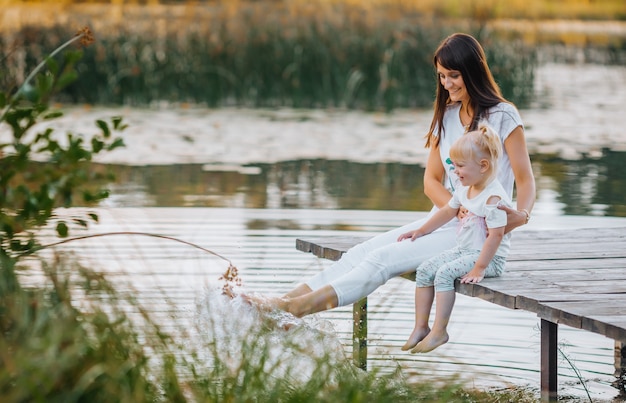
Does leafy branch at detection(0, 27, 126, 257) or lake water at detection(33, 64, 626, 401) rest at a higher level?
leafy branch at detection(0, 27, 126, 257)

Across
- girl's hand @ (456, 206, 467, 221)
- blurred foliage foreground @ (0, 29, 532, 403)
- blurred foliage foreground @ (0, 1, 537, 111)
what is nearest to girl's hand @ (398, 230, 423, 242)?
girl's hand @ (456, 206, 467, 221)

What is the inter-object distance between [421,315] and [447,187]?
0.63 metres

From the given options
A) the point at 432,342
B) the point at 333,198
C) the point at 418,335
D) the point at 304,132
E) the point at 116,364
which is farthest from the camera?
the point at 304,132

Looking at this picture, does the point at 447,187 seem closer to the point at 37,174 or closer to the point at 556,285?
the point at 556,285

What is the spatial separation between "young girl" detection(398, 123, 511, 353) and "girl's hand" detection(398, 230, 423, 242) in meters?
0.18

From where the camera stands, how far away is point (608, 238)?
5.14 metres

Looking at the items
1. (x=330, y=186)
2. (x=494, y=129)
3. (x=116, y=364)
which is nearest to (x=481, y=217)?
(x=494, y=129)

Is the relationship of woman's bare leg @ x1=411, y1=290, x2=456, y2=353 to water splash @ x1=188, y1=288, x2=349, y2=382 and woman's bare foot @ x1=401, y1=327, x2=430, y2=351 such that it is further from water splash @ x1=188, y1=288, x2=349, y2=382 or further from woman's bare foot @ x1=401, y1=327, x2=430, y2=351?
water splash @ x1=188, y1=288, x2=349, y2=382

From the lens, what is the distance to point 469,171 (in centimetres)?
423

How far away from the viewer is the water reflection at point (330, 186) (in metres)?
8.41

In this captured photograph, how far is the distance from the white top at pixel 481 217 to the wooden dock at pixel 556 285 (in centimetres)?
15

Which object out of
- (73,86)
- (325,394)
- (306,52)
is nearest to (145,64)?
(73,86)

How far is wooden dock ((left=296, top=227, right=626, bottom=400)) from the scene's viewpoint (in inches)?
146

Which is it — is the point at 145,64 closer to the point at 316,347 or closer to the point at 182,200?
the point at 182,200
